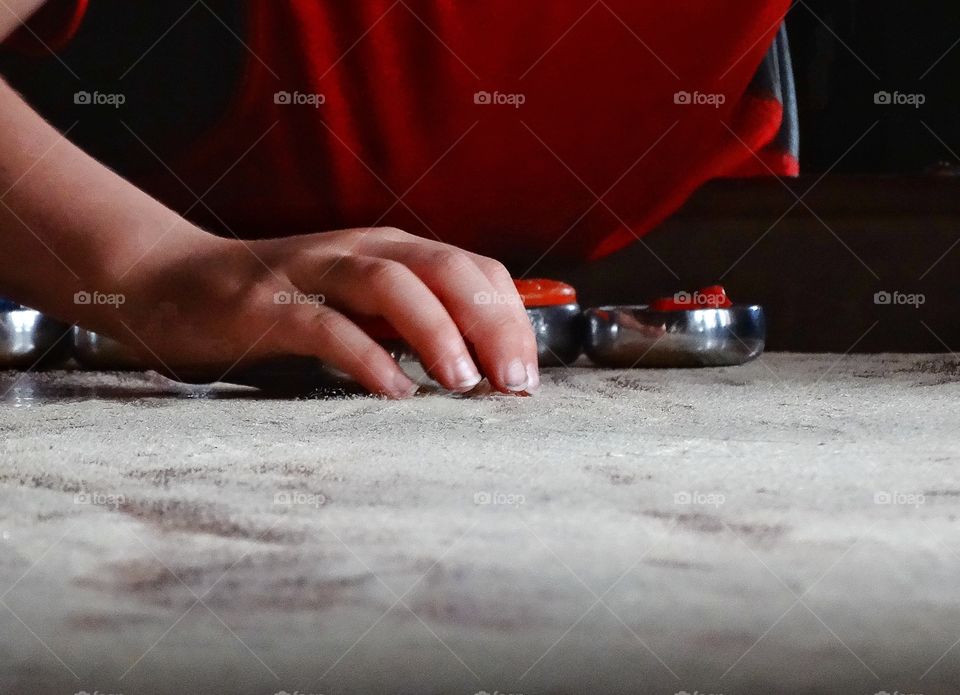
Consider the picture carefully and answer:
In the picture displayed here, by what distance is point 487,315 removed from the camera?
0.61m

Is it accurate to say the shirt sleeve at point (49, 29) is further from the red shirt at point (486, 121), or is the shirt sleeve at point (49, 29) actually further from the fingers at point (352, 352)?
the fingers at point (352, 352)

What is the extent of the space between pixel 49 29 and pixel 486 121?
0.55 metres

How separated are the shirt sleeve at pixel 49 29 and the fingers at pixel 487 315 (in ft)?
2.40

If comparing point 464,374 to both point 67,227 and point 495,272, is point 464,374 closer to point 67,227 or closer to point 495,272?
point 495,272

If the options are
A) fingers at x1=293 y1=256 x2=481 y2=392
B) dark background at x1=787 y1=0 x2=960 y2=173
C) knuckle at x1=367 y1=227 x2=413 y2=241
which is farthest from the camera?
dark background at x1=787 y1=0 x2=960 y2=173

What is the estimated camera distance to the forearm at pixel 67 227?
28.5 inches

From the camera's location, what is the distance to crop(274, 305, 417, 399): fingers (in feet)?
2.00

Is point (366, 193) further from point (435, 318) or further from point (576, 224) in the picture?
point (435, 318)

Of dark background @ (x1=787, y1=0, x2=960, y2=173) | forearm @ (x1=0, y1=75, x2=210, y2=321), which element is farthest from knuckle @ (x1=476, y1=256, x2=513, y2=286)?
dark background @ (x1=787, y1=0, x2=960, y2=173)

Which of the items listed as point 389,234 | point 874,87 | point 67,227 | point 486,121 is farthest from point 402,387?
point 874,87

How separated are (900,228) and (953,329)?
0.14 metres

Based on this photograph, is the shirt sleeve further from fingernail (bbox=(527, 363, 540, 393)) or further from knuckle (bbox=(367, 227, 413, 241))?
fingernail (bbox=(527, 363, 540, 393))

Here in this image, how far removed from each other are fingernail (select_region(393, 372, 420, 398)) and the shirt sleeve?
30.5 inches

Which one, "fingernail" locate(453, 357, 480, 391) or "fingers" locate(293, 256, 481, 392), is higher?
"fingers" locate(293, 256, 481, 392)
